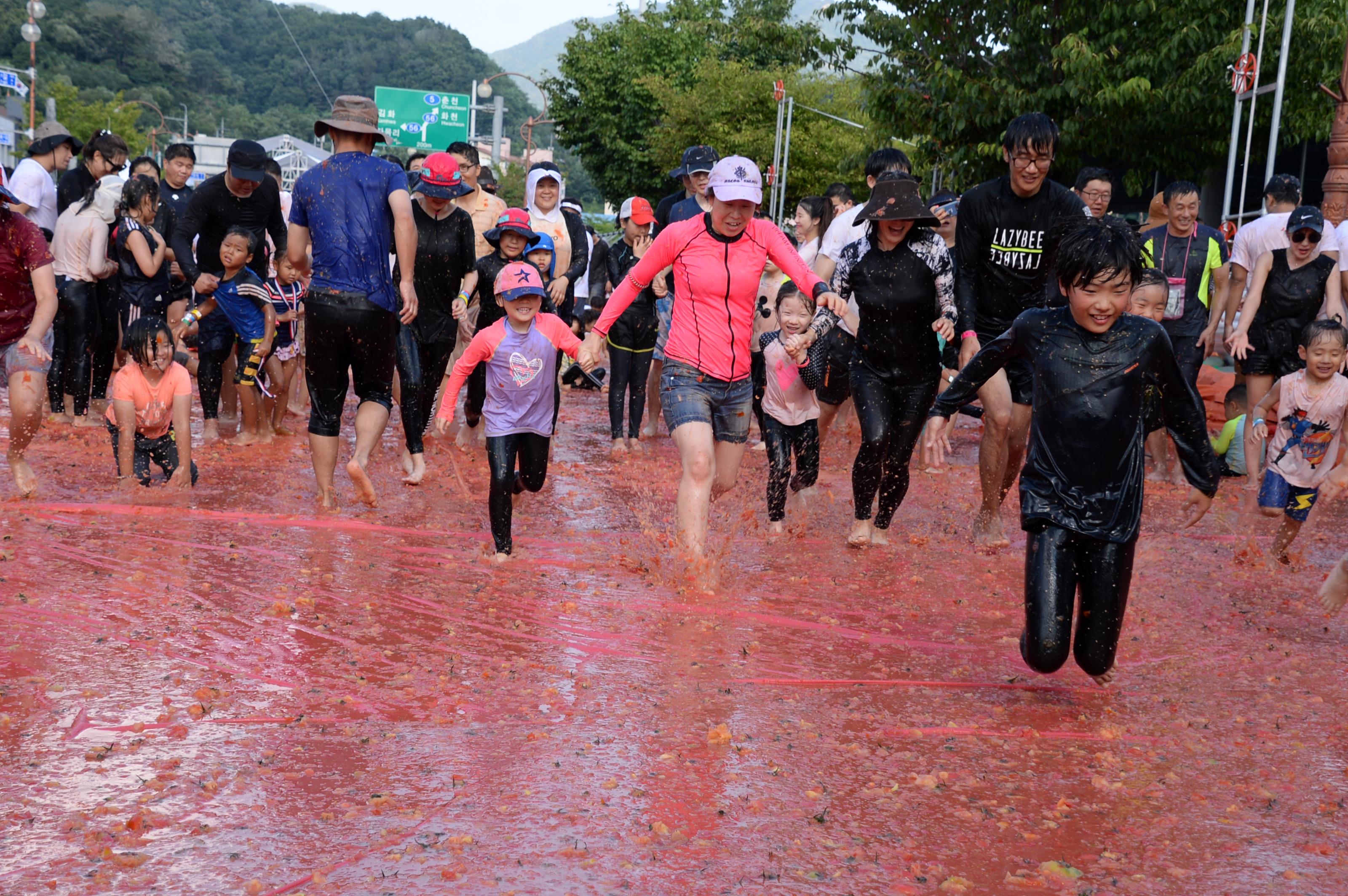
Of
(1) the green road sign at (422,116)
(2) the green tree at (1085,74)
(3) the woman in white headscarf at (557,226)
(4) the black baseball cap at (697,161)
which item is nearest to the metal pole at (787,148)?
(1) the green road sign at (422,116)

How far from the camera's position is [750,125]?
176ft

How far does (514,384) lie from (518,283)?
55 centimetres

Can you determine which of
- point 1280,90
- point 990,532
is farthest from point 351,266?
point 1280,90

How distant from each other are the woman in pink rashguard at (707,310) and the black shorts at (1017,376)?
1.30 metres

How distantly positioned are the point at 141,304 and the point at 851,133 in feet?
151

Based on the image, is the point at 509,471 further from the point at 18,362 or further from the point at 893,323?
the point at 18,362

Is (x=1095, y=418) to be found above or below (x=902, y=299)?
below

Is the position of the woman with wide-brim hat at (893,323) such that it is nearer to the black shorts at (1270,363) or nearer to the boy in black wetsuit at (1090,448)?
the boy in black wetsuit at (1090,448)

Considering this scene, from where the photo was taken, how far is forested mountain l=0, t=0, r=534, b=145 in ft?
379

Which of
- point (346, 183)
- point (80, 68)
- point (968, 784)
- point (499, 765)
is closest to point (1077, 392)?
point (968, 784)

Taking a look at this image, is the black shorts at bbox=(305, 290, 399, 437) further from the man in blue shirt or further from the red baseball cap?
the red baseball cap

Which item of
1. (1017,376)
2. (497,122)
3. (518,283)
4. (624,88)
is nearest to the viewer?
(518,283)

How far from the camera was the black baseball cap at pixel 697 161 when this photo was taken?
9930mm

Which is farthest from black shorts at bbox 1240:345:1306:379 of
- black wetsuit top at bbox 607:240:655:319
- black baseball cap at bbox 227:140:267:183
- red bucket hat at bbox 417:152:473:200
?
black baseball cap at bbox 227:140:267:183
